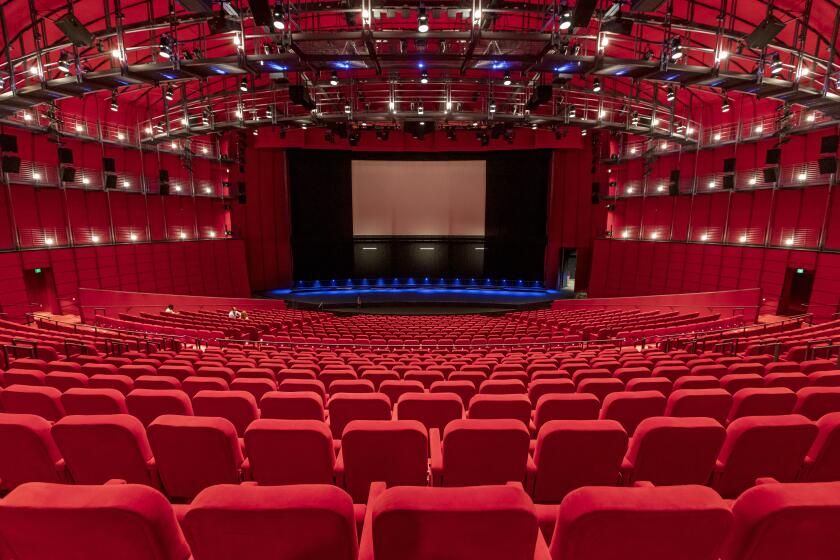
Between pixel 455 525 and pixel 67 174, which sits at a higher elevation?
pixel 67 174

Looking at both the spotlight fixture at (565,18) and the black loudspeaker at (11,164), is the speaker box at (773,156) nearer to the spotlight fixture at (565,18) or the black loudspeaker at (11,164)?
the spotlight fixture at (565,18)

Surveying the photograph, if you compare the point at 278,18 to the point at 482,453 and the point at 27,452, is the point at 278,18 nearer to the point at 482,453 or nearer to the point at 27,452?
the point at 27,452

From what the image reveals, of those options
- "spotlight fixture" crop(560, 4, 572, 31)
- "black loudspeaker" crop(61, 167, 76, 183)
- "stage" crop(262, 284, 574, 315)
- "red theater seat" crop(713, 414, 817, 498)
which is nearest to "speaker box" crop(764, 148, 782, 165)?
"stage" crop(262, 284, 574, 315)

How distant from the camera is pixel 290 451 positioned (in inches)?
95.7

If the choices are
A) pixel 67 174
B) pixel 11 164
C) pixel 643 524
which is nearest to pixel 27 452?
pixel 643 524

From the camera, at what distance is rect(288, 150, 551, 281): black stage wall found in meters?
25.5

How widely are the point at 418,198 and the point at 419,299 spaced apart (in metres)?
7.63

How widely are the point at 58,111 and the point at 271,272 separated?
472 inches

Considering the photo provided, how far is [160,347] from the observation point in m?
9.55

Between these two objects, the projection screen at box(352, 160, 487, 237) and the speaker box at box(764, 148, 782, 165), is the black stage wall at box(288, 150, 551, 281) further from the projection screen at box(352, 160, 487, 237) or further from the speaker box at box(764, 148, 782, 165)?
the speaker box at box(764, 148, 782, 165)

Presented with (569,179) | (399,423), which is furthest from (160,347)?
(569,179)

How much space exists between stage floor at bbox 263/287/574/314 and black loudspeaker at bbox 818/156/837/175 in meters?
11.6

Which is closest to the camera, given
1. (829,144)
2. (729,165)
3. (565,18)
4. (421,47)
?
(565,18)

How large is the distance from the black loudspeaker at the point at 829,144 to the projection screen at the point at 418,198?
15.8 meters
